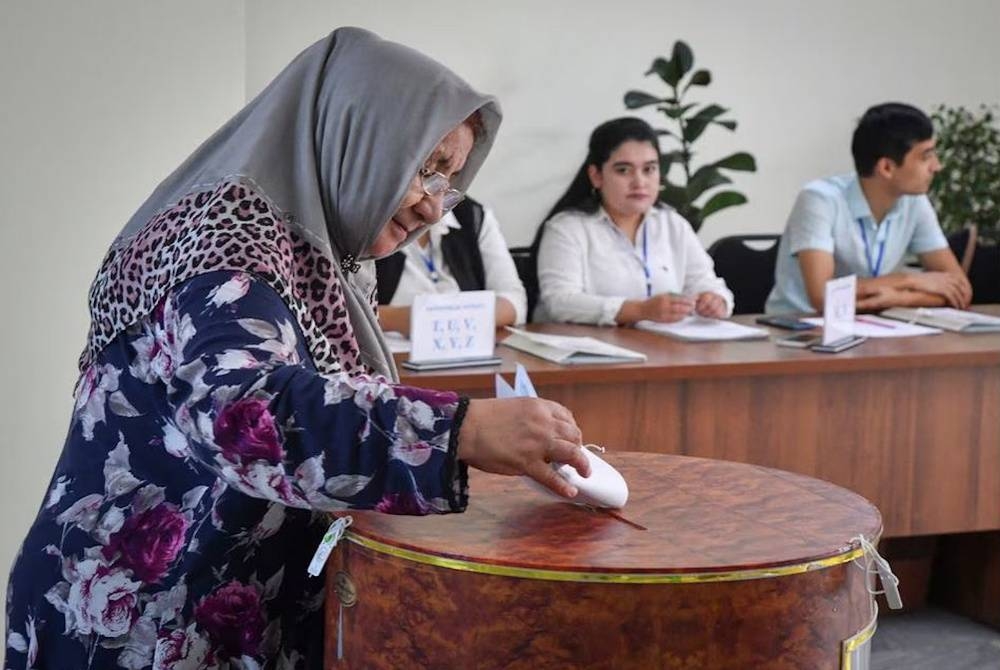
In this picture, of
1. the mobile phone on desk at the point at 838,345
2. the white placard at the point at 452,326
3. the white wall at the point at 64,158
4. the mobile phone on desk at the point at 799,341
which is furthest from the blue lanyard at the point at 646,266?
the white wall at the point at 64,158

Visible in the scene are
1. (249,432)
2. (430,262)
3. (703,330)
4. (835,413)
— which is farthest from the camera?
(430,262)

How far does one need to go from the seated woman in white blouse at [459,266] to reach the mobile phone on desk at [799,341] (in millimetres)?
830

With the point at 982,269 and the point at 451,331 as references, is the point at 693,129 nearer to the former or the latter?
the point at 982,269

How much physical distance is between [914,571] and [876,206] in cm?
128

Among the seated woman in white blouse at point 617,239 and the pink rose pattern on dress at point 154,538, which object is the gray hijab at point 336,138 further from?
the seated woman in white blouse at point 617,239

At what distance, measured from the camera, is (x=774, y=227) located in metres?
6.28

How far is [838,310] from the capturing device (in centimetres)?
349

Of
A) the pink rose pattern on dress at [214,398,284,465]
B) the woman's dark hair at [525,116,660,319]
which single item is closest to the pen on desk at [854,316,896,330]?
the woman's dark hair at [525,116,660,319]

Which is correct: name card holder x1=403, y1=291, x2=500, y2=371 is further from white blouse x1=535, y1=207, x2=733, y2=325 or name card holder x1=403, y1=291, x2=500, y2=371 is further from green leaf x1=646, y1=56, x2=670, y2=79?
green leaf x1=646, y1=56, x2=670, y2=79

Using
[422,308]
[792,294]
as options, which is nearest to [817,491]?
[422,308]

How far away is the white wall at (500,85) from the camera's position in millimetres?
2531

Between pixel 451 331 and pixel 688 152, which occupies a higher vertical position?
pixel 688 152

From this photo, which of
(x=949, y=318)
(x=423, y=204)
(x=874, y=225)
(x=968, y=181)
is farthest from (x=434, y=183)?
(x=968, y=181)

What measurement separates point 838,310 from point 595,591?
2.40m
